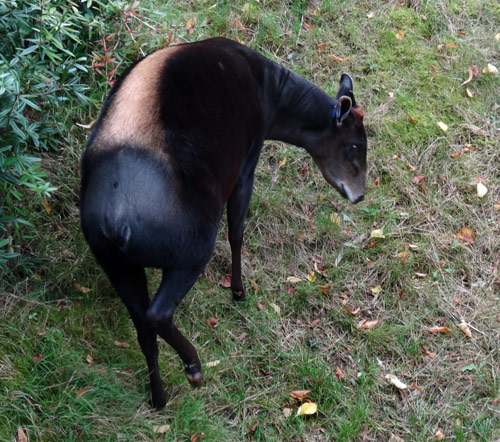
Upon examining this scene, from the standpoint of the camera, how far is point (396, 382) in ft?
13.6

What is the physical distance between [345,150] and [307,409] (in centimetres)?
190

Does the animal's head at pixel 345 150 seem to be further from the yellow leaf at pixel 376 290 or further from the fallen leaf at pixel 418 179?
the fallen leaf at pixel 418 179

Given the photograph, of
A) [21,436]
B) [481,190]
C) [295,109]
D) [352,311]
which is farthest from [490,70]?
[21,436]

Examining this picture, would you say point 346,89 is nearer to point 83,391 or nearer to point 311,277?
point 311,277

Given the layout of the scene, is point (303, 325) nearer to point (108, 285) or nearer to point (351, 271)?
point (351, 271)

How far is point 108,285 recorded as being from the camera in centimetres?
418

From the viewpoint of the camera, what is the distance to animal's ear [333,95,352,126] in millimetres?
4320

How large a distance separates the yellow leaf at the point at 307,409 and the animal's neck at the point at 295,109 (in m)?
1.93

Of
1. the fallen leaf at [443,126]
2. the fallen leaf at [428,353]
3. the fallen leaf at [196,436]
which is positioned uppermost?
the fallen leaf at [443,126]

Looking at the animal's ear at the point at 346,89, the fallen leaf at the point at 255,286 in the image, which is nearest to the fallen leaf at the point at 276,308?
the fallen leaf at the point at 255,286

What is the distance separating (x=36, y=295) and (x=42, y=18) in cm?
171

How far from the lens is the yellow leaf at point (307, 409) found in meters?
3.81

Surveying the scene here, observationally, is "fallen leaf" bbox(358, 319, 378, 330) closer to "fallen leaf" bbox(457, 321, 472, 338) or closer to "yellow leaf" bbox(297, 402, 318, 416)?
"fallen leaf" bbox(457, 321, 472, 338)

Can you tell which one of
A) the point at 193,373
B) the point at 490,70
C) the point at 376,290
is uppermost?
the point at 490,70
